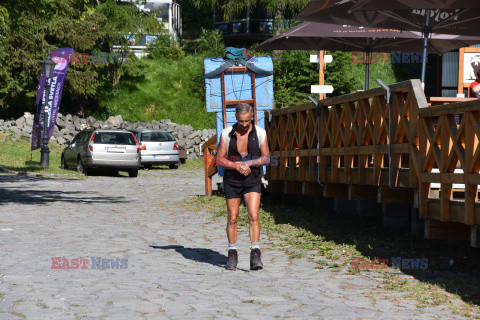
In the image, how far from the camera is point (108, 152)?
87.1ft

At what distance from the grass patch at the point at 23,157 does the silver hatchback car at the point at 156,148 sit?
10.6 ft

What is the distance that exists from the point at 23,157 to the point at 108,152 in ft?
22.4

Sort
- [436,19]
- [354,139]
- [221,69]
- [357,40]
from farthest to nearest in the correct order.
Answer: [357,40] → [221,69] → [436,19] → [354,139]

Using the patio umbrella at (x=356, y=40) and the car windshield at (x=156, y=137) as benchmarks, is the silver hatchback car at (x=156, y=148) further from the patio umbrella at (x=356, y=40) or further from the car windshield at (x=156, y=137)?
the patio umbrella at (x=356, y=40)

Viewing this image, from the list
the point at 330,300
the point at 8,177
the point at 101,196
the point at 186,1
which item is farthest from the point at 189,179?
the point at 186,1

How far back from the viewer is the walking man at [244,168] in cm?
855

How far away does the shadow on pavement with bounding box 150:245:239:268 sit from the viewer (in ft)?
30.4

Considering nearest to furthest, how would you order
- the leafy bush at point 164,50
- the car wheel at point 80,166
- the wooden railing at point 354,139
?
the wooden railing at point 354,139, the car wheel at point 80,166, the leafy bush at point 164,50

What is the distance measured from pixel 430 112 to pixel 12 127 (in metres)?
33.0

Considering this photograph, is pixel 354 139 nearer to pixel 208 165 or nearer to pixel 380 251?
pixel 380 251

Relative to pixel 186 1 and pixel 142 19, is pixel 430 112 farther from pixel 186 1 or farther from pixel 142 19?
pixel 186 1

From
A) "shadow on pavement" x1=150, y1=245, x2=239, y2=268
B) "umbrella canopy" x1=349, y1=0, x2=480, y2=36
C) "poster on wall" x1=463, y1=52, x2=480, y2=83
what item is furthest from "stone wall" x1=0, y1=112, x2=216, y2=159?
"shadow on pavement" x1=150, y1=245, x2=239, y2=268

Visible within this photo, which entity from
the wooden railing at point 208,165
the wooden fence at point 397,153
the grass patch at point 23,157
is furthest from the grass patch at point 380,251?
the grass patch at point 23,157

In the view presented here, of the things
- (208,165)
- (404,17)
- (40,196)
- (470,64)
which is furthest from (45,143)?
(404,17)
